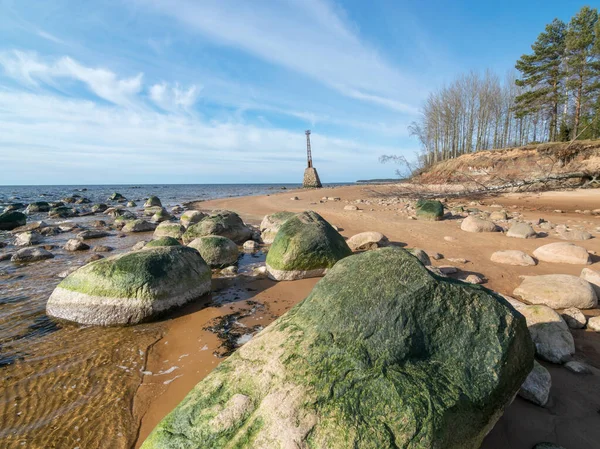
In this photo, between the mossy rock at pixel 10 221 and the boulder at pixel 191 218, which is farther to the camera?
the mossy rock at pixel 10 221

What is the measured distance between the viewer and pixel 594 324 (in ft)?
12.1

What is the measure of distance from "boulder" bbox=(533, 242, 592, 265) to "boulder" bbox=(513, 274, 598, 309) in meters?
1.94

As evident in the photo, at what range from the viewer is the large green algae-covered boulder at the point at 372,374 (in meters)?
1.76

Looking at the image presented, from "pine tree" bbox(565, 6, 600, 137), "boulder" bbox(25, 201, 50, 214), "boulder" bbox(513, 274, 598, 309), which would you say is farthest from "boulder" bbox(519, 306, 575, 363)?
"boulder" bbox(25, 201, 50, 214)

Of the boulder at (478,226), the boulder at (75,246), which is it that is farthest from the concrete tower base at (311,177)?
the boulder at (75,246)

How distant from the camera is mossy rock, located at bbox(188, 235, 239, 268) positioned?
23.2ft

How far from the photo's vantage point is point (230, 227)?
32.0 feet

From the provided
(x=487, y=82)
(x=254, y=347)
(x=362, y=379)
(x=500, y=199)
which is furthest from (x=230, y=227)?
(x=487, y=82)

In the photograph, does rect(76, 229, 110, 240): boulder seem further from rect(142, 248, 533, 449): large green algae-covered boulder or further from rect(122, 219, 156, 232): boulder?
rect(142, 248, 533, 449): large green algae-covered boulder

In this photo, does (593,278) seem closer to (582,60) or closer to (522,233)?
(522,233)

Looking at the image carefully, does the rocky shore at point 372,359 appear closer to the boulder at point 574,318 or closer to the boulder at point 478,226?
the boulder at point 574,318

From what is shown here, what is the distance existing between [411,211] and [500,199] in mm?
8024

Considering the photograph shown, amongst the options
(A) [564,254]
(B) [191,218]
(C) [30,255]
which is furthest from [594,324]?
(B) [191,218]

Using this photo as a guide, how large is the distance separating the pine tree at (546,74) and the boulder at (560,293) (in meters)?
28.0
